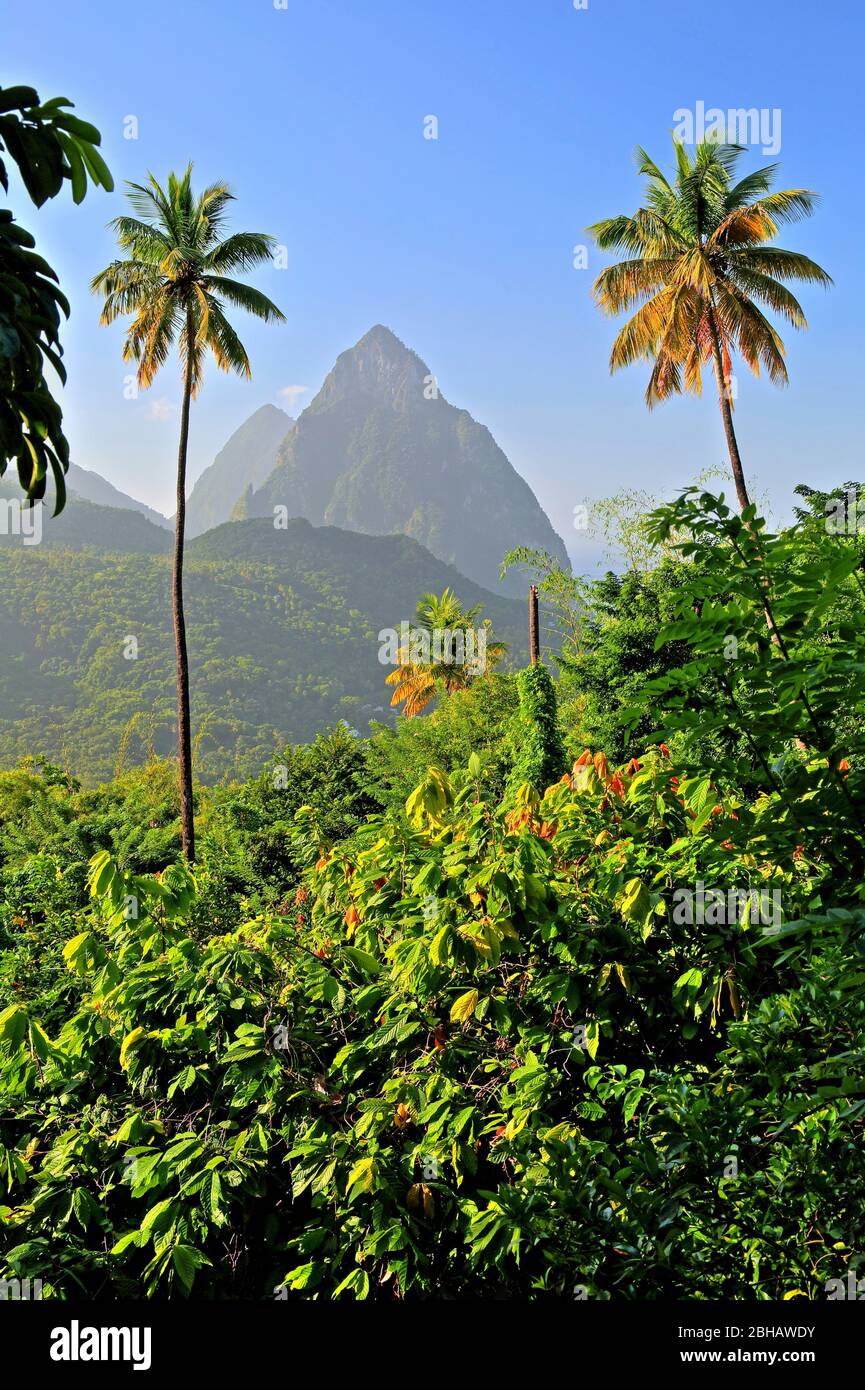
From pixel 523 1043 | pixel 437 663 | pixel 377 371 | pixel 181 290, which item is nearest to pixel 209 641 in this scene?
pixel 437 663

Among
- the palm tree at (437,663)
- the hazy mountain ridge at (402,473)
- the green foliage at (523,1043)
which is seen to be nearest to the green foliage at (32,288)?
the green foliage at (523,1043)

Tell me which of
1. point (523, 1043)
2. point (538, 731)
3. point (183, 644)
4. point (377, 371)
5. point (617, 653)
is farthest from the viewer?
point (377, 371)

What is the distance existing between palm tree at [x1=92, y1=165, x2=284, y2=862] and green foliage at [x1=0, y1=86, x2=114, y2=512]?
16234mm

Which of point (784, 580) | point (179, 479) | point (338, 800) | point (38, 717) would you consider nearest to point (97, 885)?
point (784, 580)

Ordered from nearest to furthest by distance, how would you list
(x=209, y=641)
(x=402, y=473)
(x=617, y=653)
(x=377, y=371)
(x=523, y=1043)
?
1. (x=523, y=1043)
2. (x=617, y=653)
3. (x=209, y=641)
4. (x=402, y=473)
5. (x=377, y=371)

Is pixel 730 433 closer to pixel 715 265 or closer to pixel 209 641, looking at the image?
pixel 715 265

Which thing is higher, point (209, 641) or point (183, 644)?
point (209, 641)

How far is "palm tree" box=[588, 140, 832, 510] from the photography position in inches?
711

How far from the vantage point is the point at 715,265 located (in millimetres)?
18766

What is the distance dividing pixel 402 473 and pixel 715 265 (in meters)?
150

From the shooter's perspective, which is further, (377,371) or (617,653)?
(377,371)

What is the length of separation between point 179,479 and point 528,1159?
18.7 meters

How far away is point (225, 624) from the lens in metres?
77.3
